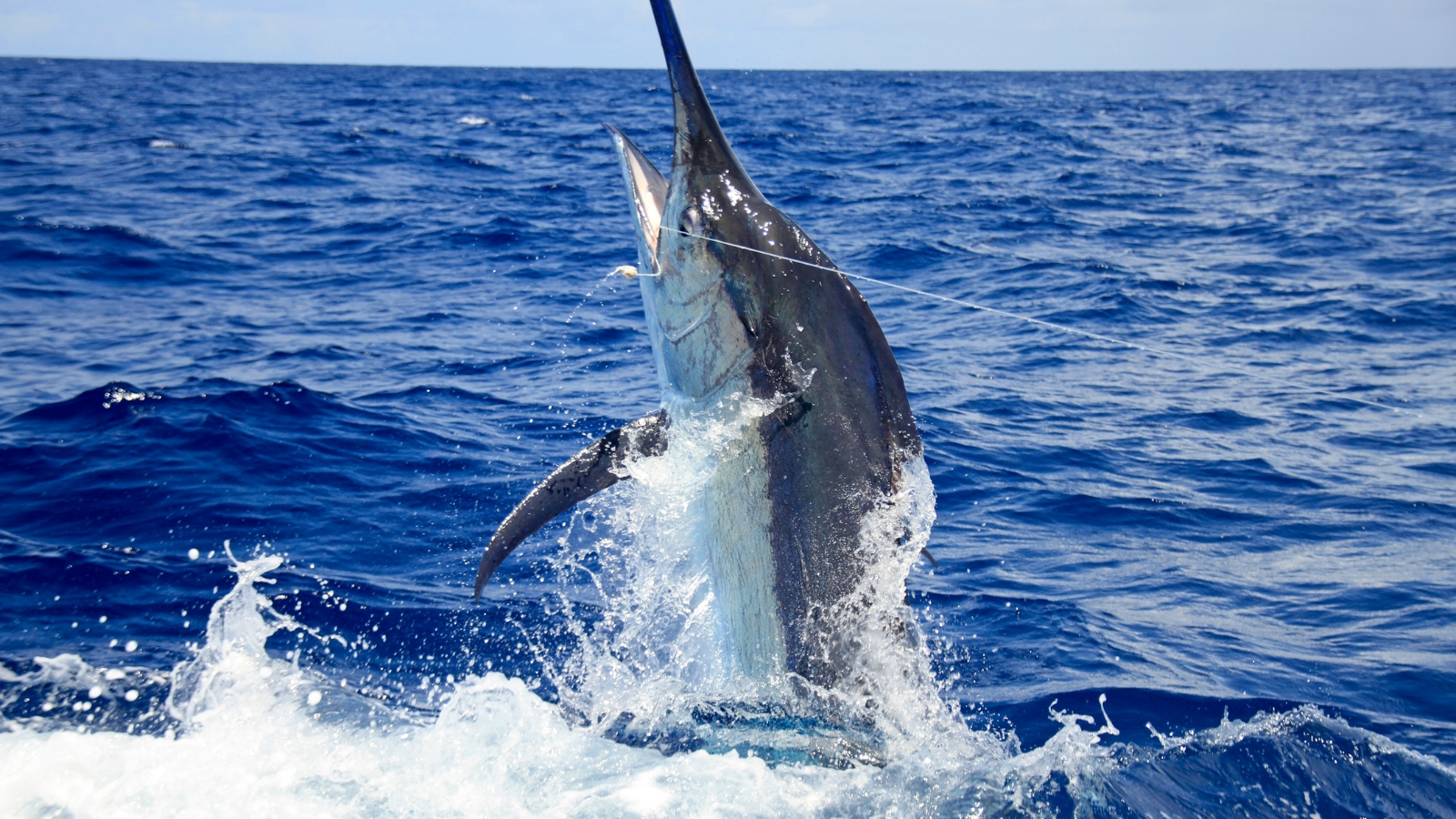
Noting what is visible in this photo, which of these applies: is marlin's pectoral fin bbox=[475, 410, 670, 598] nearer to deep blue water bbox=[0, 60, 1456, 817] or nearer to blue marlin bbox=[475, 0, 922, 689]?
blue marlin bbox=[475, 0, 922, 689]

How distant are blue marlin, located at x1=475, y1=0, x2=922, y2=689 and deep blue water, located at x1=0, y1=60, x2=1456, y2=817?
0.72 meters

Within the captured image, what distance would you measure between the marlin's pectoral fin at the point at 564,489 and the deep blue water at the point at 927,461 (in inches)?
35.3

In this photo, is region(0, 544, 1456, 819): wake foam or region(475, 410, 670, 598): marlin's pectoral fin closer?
region(0, 544, 1456, 819): wake foam

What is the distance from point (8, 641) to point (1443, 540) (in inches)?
343

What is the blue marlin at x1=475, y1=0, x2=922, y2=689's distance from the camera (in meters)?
3.96

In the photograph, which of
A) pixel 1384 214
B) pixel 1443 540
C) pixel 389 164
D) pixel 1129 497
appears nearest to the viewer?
pixel 1443 540

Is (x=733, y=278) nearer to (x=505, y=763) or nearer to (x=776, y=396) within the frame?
(x=776, y=396)

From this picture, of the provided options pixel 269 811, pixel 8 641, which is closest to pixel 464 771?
pixel 269 811

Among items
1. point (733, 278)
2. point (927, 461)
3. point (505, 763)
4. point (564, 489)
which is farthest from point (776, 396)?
point (927, 461)

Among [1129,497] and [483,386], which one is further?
[483,386]

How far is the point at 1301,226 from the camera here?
1841 cm

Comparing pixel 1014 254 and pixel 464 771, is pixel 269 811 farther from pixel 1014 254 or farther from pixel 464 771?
pixel 1014 254

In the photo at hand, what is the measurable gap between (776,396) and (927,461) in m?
4.99

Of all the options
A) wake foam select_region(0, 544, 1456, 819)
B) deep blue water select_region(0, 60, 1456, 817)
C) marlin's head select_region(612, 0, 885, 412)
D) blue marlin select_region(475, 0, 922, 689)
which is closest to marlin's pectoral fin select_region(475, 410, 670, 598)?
blue marlin select_region(475, 0, 922, 689)
